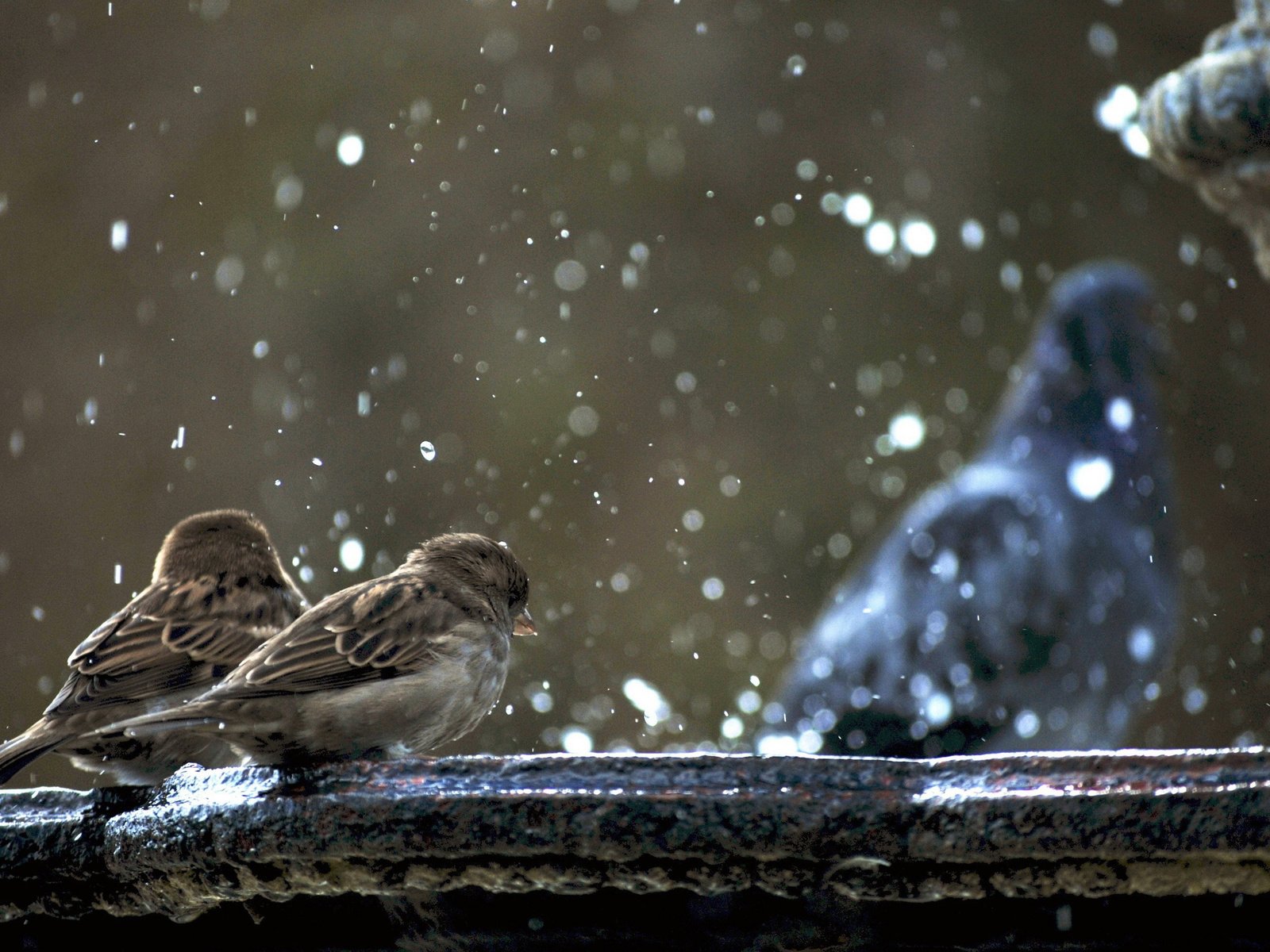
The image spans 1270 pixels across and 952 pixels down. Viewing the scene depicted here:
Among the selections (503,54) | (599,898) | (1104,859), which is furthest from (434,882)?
(503,54)

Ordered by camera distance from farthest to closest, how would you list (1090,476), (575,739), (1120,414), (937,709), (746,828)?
(575,739), (1120,414), (1090,476), (937,709), (746,828)

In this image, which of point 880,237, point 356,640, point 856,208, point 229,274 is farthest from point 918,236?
point 356,640

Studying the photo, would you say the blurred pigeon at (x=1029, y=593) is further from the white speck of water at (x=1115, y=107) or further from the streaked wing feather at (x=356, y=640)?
the streaked wing feather at (x=356, y=640)

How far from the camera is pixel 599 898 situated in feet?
4.49

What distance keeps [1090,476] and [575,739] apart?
306 cm

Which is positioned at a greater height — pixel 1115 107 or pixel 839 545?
pixel 1115 107

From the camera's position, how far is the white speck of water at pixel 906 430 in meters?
8.52

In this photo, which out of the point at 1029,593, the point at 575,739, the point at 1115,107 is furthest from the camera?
the point at 1115,107

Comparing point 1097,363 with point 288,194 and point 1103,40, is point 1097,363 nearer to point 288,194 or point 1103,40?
point 1103,40

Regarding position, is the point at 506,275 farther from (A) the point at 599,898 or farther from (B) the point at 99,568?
(A) the point at 599,898

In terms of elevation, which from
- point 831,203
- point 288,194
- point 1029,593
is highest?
point 288,194

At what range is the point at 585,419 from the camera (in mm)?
8523

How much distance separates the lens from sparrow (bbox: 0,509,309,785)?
2.11 meters

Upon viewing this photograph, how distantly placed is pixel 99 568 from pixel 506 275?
2.74 m
